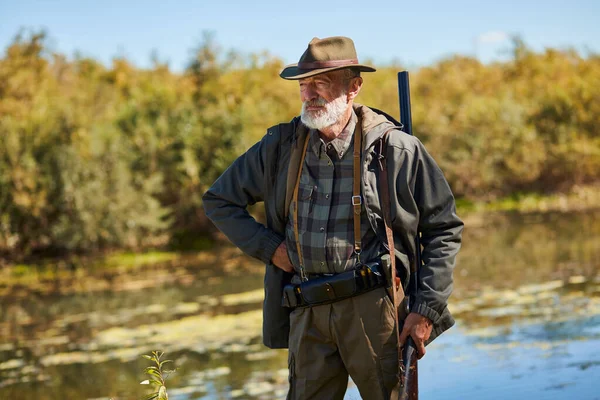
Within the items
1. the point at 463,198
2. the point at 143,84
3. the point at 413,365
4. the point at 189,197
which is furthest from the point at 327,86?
the point at 143,84

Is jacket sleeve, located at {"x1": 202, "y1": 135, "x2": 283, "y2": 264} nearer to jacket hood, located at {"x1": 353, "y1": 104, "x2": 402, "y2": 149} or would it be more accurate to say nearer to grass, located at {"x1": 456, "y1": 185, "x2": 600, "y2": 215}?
jacket hood, located at {"x1": 353, "y1": 104, "x2": 402, "y2": 149}

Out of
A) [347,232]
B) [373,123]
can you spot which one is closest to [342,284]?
[347,232]

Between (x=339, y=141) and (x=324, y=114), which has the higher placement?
(x=324, y=114)

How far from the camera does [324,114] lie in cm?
332

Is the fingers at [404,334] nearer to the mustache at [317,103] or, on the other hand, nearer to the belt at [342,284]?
the belt at [342,284]

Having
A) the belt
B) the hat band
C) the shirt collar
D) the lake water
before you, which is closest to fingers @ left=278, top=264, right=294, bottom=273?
the belt

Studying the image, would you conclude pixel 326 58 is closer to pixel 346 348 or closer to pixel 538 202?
pixel 346 348

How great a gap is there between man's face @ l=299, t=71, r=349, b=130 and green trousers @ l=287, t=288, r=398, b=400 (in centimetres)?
69

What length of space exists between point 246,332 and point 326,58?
23.3 ft

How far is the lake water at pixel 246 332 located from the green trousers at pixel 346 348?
1.02m

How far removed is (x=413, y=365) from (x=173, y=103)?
2624cm

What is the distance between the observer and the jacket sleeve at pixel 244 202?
3494 mm

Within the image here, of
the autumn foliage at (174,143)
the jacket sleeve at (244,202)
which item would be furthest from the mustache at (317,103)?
the autumn foliage at (174,143)

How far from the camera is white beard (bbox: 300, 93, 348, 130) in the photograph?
3.31 meters
